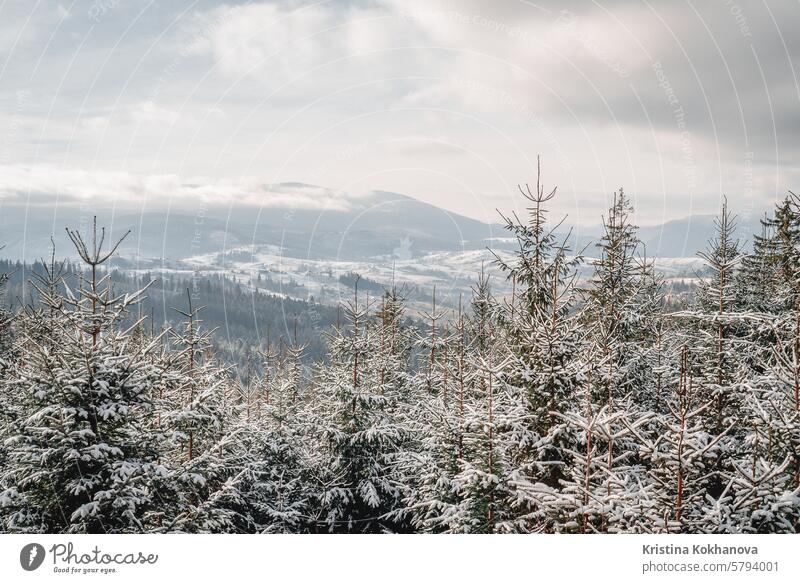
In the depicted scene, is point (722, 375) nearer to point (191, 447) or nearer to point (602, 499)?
point (602, 499)

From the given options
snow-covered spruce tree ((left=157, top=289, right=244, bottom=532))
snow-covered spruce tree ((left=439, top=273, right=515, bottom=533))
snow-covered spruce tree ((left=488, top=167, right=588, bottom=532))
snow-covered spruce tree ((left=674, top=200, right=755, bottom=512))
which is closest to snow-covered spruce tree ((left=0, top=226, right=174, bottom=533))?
snow-covered spruce tree ((left=157, top=289, right=244, bottom=532))

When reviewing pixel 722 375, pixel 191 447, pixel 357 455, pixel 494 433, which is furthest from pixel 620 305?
pixel 191 447

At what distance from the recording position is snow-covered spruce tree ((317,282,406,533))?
1716 centimetres

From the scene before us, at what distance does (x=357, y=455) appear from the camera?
17688 millimetres

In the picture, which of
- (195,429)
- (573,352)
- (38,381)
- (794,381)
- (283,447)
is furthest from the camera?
(283,447)

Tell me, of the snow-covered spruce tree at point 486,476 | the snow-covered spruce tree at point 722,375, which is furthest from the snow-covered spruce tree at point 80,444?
the snow-covered spruce tree at point 722,375

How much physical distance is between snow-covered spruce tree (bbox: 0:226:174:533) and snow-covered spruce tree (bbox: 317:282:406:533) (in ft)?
28.7

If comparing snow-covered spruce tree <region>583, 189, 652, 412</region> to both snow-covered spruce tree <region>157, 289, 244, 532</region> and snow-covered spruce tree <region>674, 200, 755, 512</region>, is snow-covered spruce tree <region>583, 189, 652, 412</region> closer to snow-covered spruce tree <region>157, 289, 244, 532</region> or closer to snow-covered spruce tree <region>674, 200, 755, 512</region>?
snow-covered spruce tree <region>674, 200, 755, 512</region>

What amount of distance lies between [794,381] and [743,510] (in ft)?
7.90

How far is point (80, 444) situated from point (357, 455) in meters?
10.6

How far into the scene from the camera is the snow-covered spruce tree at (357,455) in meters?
17.2

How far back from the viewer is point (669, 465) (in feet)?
24.5
